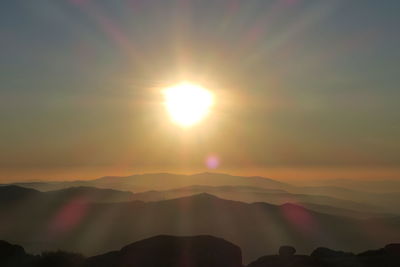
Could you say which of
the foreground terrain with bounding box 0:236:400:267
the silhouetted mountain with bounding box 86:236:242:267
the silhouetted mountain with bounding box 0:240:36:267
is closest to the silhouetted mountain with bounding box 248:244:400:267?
the foreground terrain with bounding box 0:236:400:267

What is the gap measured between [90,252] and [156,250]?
168095mm

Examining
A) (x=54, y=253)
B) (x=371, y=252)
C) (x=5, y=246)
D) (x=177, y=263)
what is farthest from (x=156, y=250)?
(x=371, y=252)

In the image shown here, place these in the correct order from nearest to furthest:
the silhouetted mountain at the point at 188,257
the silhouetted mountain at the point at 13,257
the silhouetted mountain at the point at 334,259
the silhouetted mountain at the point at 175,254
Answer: the silhouetted mountain at the point at 334,259
the silhouetted mountain at the point at 188,257
the silhouetted mountain at the point at 175,254
the silhouetted mountain at the point at 13,257

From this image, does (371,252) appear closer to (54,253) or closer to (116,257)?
(116,257)

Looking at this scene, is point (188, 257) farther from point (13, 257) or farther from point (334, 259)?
point (13, 257)

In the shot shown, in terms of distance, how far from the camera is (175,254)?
3591 cm

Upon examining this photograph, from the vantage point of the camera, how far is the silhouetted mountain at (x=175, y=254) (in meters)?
35.5

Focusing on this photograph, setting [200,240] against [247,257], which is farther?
[247,257]

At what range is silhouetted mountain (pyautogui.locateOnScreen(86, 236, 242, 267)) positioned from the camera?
116 feet

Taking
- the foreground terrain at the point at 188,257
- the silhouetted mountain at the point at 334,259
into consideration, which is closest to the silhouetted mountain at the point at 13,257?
the foreground terrain at the point at 188,257

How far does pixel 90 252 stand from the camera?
193750mm

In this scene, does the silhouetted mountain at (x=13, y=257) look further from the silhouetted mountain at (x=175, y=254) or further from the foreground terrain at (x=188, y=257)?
the silhouetted mountain at (x=175, y=254)

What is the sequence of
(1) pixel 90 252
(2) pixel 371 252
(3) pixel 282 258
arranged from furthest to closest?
(1) pixel 90 252 < (2) pixel 371 252 < (3) pixel 282 258

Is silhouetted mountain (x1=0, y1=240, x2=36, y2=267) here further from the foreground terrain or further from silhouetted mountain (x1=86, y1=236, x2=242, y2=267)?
silhouetted mountain (x1=86, y1=236, x2=242, y2=267)
